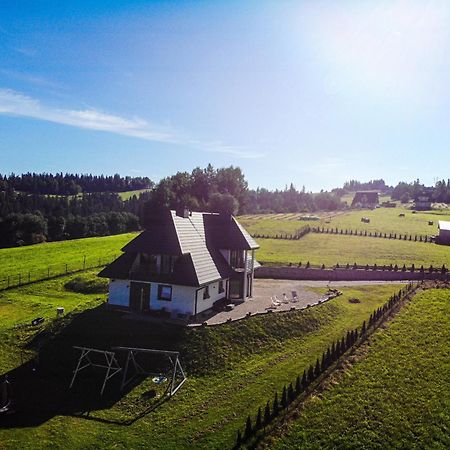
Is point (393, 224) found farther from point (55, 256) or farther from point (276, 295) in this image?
point (55, 256)

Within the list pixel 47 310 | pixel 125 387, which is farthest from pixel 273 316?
pixel 47 310

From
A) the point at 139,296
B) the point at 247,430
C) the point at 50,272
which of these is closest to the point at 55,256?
the point at 50,272

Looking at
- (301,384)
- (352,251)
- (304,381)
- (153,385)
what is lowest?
(153,385)

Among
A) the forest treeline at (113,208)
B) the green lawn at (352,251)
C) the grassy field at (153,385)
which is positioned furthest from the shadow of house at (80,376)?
the forest treeline at (113,208)

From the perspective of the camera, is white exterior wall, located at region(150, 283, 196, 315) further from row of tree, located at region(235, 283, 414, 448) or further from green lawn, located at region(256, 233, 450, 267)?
green lawn, located at region(256, 233, 450, 267)

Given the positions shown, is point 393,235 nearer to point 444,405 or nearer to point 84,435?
point 444,405

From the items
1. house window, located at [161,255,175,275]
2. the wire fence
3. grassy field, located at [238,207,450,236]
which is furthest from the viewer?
grassy field, located at [238,207,450,236]

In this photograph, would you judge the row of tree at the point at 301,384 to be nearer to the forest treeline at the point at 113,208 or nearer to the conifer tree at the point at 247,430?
the conifer tree at the point at 247,430

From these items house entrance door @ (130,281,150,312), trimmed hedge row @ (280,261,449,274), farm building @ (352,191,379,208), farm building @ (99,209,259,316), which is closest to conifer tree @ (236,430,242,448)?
farm building @ (99,209,259,316)
